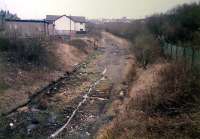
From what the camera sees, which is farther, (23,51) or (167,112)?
(23,51)

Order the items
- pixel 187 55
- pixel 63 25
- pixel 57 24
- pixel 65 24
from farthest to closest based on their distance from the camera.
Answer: pixel 65 24 < pixel 63 25 < pixel 57 24 < pixel 187 55

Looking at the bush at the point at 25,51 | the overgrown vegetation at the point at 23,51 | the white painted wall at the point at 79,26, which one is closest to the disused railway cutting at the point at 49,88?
the overgrown vegetation at the point at 23,51

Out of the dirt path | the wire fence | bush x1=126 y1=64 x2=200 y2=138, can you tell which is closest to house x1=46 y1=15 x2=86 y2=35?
the wire fence

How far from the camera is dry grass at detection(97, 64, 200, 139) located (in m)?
10.8

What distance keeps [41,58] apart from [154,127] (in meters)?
20.1

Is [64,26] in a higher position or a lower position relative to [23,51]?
higher

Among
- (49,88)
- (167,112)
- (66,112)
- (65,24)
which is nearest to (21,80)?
(49,88)

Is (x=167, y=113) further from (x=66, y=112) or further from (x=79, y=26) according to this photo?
(x=79, y=26)

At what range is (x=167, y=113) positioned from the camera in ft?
41.4

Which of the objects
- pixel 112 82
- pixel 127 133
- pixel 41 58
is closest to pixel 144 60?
pixel 112 82

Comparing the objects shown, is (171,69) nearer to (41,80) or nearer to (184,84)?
(184,84)

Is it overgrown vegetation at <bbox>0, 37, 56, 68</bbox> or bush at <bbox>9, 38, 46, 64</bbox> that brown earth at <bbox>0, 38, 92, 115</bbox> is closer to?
overgrown vegetation at <bbox>0, 37, 56, 68</bbox>

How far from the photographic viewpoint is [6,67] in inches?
982

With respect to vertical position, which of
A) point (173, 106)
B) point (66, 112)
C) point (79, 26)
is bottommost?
point (66, 112)
